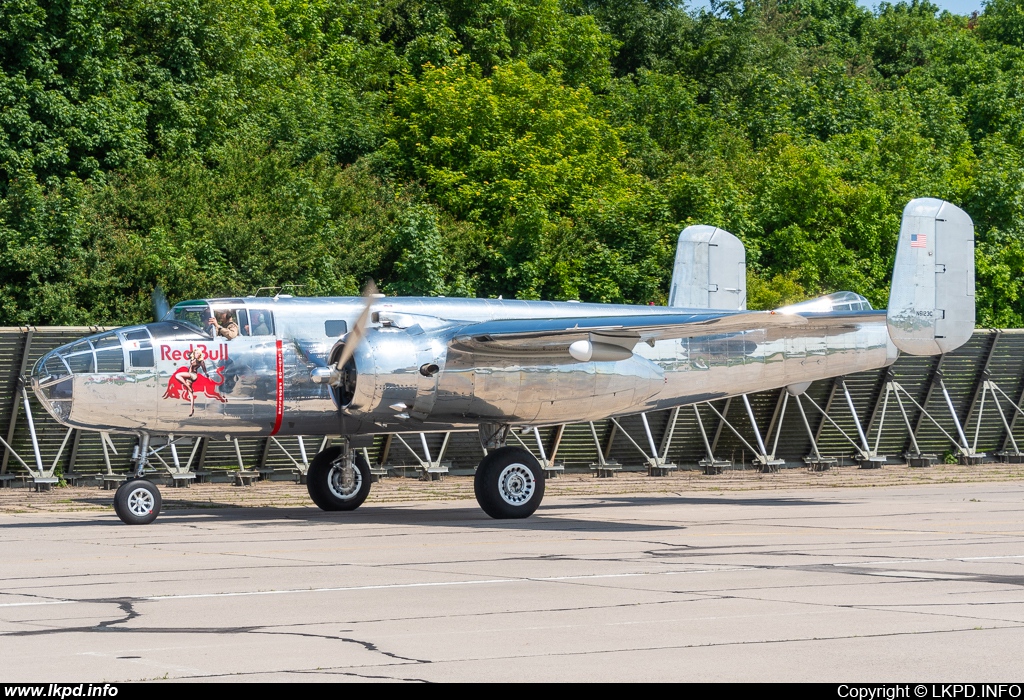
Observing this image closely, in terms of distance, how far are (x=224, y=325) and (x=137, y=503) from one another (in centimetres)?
292

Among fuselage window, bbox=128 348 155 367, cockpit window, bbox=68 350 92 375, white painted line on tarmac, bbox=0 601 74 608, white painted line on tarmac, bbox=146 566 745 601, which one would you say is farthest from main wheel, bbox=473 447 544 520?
white painted line on tarmac, bbox=0 601 74 608

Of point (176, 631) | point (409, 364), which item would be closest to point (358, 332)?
point (409, 364)

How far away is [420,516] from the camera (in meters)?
20.4

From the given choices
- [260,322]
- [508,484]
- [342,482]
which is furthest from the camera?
[342,482]

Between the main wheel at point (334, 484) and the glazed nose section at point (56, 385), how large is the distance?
446cm

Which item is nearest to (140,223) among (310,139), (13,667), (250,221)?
(250,221)

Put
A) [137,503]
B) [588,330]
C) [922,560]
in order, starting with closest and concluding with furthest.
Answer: [922,560] < [588,330] < [137,503]

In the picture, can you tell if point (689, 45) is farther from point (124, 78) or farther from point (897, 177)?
point (124, 78)

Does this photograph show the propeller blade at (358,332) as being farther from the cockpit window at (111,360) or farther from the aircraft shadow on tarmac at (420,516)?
the cockpit window at (111,360)

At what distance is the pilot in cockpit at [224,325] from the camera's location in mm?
18891

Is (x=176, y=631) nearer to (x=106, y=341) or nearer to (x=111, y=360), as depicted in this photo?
(x=111, y=360)

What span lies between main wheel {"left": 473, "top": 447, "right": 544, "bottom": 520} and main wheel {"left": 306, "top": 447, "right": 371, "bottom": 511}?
2598 mm

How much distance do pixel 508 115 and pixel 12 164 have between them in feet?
64.8

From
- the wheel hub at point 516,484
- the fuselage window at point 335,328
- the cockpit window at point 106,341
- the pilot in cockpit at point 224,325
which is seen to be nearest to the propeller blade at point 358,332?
the fuselage window at point 335,328
